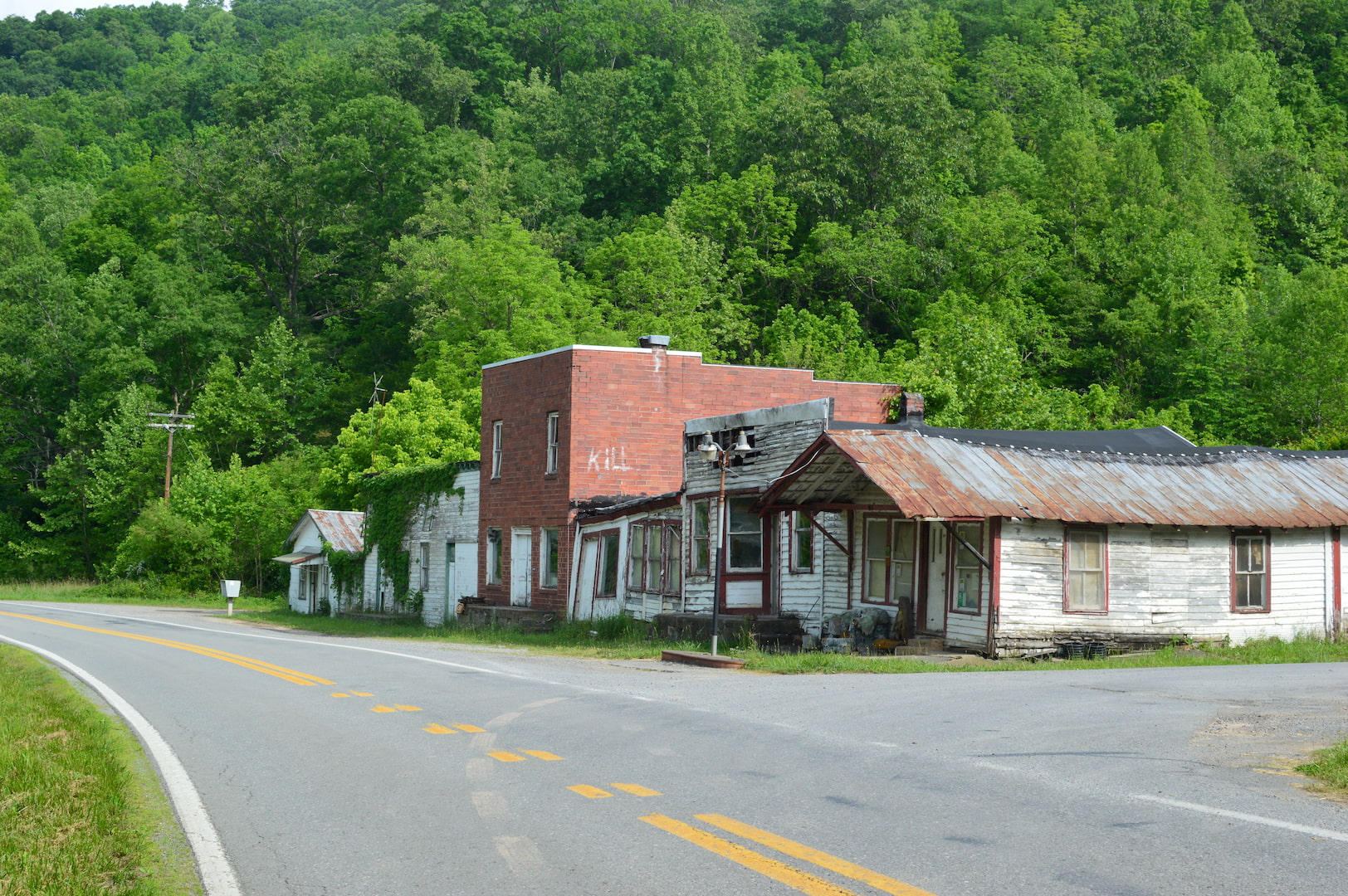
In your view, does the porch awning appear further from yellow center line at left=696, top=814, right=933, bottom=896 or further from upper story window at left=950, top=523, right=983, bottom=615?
yellow center line at left=696, top=814, right=933, bottom=896

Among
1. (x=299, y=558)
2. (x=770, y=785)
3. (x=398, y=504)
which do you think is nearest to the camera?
(x=770, y=785)

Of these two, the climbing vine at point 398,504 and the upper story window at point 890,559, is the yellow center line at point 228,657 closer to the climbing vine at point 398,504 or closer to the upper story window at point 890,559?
the climbing vine at point 398,504

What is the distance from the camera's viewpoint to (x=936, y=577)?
2330 centimetres

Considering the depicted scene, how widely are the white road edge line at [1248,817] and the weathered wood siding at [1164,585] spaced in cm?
1331

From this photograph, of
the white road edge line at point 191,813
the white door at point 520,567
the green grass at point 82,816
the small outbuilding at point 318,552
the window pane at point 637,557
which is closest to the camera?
the green grass at point 82,816

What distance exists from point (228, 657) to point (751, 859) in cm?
1857

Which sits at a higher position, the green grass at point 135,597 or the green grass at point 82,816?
the green grass at point 82,816

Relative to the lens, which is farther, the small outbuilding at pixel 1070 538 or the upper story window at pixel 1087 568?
the upper story window at pixel 1087 568

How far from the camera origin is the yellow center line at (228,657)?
18452mm

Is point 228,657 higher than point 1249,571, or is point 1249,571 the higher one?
point 1249,571

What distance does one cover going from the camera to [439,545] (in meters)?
40.5

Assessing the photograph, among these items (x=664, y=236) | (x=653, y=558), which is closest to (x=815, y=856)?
(x=653, y=558)

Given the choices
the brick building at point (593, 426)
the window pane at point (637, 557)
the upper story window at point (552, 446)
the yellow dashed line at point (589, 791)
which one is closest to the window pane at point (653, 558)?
the window pane at point (637, 557)

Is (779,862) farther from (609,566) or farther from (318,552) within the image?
(318,552)
